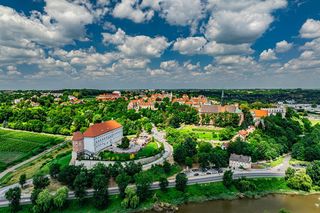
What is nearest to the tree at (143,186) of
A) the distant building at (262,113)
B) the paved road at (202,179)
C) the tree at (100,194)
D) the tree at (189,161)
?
the paved road at (202,179)

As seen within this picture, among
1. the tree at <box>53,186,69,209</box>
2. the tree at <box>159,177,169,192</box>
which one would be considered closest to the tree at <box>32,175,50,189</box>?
the tree at <box>53,186,69,209</box>

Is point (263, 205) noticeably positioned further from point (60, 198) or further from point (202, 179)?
point (60, 198)

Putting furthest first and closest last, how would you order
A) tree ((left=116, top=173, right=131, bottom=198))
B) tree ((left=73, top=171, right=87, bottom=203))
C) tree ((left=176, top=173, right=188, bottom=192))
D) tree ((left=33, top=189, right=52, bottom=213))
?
tree ((left=176, top=173, right=188, bottom=192)), tree ((left=116, top=173, right=131, bottom=198)), tree ((left=73, top=171, right=87, bottom=203)), tree ((left=33, top=189, right=52, bottom=213))

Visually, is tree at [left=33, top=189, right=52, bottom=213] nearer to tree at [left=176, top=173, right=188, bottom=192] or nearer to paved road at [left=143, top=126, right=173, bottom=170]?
paved road at [left=143, top=126, right=173, bottom=170]

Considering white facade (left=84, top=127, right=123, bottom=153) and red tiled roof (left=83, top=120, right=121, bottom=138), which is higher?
red tiled roof (left=83, top=120, right=121, bottom=138)

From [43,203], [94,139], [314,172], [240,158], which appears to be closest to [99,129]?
[94,139]

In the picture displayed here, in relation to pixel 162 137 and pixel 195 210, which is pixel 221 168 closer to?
pixel 195 210
